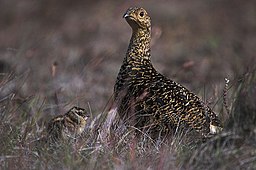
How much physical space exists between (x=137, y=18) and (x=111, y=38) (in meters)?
7.16

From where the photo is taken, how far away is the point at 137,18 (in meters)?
6.30

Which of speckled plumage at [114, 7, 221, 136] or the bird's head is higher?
the bird's head

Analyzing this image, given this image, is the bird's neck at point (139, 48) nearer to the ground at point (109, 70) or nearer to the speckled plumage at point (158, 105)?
the speckled plumage at point (158, 105)

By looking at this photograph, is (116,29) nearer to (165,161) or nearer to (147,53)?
(147,53)

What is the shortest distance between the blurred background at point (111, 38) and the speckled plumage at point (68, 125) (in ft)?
8.51

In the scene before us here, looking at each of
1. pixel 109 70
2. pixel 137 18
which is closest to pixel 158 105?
pixel 137 18

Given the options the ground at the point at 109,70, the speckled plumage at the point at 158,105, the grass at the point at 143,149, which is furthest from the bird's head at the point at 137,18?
the grass at the point at 143,149

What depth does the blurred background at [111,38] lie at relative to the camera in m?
9.97

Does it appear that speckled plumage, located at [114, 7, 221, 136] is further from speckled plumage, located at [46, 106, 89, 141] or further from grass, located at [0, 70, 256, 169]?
speckled plumage, located at [46, 106, 89, 141]

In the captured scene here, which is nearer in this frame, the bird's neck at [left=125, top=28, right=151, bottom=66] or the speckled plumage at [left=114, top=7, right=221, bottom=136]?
the speckled plumage at [left=114, top=7, right=221, bottom=136]

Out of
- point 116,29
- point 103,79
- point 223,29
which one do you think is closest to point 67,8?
point 116,29

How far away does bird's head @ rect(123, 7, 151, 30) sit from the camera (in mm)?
6277

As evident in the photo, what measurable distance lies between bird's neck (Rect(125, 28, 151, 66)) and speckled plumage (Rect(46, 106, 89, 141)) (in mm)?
628

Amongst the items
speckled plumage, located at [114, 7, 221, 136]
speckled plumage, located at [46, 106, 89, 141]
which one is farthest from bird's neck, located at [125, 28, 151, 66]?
speckled plumage, located at [46, 106, 89, 141]
